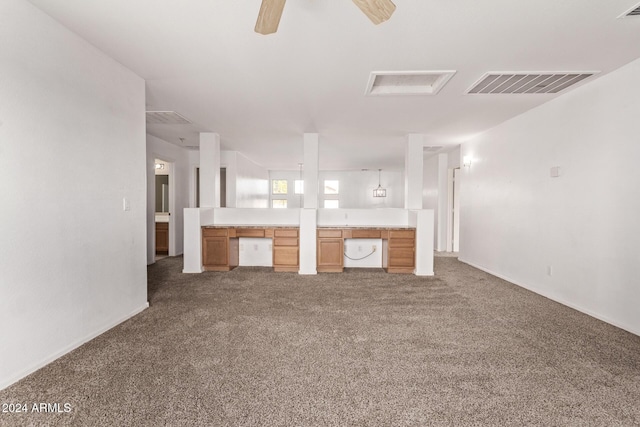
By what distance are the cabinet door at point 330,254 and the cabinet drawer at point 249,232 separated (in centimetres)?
112

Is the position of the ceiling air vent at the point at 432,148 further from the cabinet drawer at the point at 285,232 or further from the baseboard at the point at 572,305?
the cabinet drawer at the point at 285,232

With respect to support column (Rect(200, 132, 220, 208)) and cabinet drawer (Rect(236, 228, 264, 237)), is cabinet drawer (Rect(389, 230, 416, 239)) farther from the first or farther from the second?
support column (Rect(200, 132, 220, 208))

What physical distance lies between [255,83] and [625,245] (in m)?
4.28

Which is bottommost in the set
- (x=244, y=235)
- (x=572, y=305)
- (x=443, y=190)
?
(x=572, y=305)

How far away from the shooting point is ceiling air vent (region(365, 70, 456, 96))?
296 cm

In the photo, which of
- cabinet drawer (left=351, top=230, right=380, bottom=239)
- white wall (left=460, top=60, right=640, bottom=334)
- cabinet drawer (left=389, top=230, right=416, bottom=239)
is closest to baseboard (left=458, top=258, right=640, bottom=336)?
white wall (left=460, top=60, right=640, bottom=334)

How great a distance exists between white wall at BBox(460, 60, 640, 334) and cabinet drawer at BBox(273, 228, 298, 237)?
3615 millimetres

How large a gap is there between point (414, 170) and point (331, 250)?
7.32 feet

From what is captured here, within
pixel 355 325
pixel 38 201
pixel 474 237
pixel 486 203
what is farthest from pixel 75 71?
pixel 474 237

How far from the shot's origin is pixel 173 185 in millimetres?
6438

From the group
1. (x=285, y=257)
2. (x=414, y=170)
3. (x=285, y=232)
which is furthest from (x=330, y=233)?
(x=414, y=170)

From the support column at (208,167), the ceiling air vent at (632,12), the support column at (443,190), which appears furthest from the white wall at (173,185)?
the ceiling air vent at (632,12)

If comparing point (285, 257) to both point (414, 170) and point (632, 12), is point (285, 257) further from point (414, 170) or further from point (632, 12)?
point (632, 12)

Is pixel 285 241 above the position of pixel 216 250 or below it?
above
